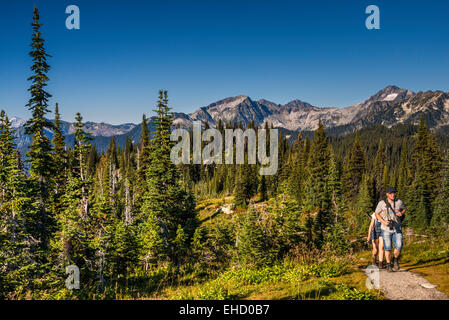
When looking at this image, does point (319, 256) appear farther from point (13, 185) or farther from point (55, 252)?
point (13, 185)

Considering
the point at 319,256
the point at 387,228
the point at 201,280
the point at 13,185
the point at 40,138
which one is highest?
the point at 40,138

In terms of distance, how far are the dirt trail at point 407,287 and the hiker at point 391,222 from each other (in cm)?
51

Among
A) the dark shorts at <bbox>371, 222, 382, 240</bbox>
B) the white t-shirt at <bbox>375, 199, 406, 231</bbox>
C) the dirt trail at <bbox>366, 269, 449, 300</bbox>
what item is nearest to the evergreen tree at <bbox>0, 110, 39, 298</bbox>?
the dirt trail at <bbox>366, 269, 449, 300</bbox>

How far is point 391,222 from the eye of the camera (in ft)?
27.2

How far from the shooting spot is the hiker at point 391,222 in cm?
830

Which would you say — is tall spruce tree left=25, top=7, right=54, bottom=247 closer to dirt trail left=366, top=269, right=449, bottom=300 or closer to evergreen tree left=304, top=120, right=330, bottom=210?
dirt trail left=366, top=269, right=449, bottom=300

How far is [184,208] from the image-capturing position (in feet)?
74.2

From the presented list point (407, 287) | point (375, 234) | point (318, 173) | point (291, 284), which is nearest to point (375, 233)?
point (375, 234)

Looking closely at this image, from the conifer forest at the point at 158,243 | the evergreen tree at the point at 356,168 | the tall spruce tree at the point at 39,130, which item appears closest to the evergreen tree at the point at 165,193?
the conifer forest at the point at 158,243

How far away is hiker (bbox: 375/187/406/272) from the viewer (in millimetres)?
8305

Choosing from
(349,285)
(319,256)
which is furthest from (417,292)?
(319,256)

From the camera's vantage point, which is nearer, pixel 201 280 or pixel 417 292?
pixel 417 292

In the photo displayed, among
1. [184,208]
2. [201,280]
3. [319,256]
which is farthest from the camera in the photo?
[184,208]

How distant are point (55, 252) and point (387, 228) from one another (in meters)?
17.0
